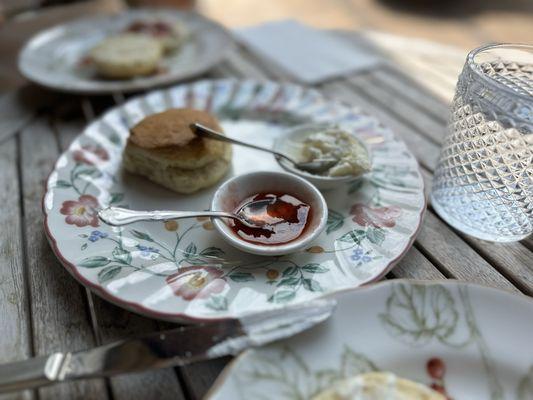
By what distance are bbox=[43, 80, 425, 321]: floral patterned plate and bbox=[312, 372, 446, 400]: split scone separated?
207 mm

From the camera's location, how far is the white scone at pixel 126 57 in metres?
1.73

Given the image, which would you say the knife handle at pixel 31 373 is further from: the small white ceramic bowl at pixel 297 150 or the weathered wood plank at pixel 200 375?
the small white ceramic bowl at pixel 297 150

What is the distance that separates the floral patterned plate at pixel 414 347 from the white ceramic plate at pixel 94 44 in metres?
1.21

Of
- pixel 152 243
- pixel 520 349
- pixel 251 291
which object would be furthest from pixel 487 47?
pixel 152 243

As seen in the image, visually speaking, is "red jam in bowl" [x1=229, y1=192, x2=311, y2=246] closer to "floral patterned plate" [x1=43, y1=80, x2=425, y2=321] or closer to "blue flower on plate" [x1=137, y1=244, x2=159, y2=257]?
"floral patterned plate" [x1=43, y1=80, x2=425, y2=321]

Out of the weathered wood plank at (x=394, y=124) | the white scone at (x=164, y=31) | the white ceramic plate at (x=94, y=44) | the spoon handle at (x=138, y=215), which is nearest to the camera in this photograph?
the spoon handle at (x=138, y=215)

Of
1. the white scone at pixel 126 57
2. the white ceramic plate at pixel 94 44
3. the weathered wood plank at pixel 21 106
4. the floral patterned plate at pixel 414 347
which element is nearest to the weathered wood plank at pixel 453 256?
the floral patterned plate at pixel 414 347

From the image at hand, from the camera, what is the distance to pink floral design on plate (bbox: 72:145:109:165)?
1296 millimetres

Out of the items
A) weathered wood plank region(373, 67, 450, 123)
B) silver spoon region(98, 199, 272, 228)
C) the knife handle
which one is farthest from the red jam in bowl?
weathered wood plank region(373, 67, 450, 123)

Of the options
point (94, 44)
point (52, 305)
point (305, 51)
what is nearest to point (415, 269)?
point (52, 305)

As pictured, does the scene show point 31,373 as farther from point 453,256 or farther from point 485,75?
point 485,75

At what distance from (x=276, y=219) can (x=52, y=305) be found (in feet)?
1.68

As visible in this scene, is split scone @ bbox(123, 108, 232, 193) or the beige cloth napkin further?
the beige cloth napkin

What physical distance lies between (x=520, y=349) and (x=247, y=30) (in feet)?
6.12
